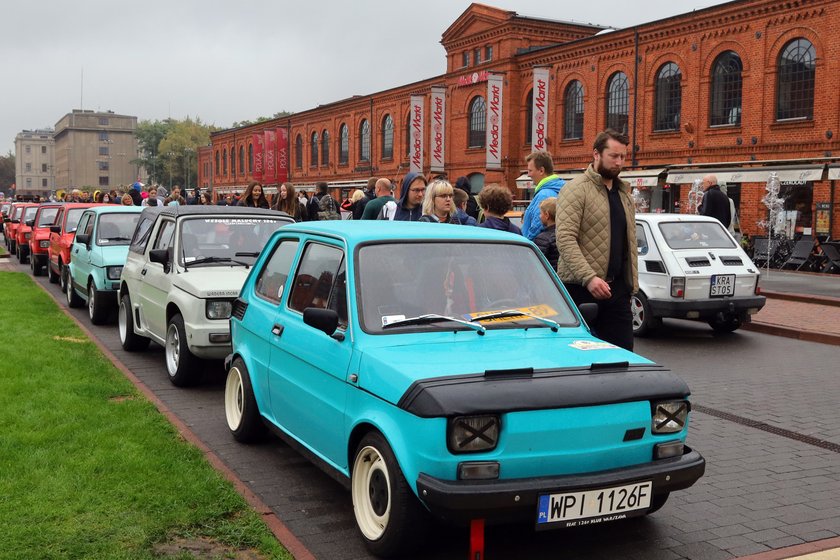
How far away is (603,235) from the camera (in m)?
6.23

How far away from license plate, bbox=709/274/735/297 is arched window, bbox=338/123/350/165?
5166 cm

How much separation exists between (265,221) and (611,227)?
4.52 meters

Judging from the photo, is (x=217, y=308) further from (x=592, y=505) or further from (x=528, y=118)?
(x=528, y=118)

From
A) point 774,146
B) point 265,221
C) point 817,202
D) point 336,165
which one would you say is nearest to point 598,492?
point 265,221

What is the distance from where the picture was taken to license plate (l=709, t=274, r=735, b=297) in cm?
1207

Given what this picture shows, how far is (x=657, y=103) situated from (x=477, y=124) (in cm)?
1308

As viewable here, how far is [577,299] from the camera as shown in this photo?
643 cm

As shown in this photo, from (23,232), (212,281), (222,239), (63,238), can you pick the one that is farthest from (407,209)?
(23,232)

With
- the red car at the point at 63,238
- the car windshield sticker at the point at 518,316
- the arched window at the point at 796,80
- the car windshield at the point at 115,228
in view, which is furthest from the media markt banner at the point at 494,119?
the car windshield sticker at the point at 518,316

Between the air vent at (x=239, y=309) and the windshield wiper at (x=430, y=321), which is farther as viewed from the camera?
the air vent at (x=239, y=309)

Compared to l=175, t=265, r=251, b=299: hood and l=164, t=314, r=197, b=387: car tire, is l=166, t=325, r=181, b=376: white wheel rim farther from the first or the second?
l=175, t=265, r=251, b=299: hood

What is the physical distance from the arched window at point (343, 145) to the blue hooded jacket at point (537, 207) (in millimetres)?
54994

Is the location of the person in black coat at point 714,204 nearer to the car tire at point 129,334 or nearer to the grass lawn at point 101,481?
the car tire at point 129,334

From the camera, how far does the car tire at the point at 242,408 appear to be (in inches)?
243
